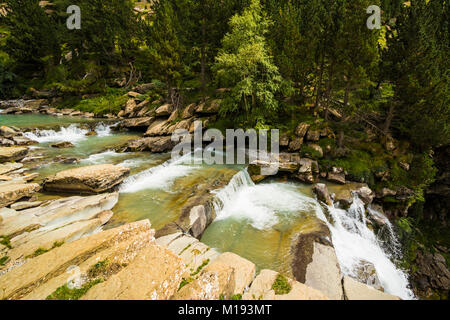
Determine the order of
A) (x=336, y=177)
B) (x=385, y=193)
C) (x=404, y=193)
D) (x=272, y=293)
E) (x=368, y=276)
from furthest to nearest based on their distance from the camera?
(x=404, y=193) < (x=385, y=193) < (x=336, y=177) < (x=368, y=276) < (x=272, y=293)

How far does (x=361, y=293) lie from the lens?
5.30 m

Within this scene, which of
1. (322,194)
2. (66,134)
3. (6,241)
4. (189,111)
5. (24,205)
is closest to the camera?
(6,241)

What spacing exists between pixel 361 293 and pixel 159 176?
39.0 feet

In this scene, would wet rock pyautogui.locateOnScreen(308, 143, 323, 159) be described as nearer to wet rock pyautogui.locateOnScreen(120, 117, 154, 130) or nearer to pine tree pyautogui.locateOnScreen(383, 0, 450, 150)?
→ pine tree pyautogui.locateOnScreen(383, 0, 450, 150)

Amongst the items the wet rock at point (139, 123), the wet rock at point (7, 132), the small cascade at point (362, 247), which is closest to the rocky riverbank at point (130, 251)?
the small cascade at point (362, 247)

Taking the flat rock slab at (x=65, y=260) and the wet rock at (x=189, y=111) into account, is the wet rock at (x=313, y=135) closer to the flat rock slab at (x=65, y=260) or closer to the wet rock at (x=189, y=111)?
the wet rock at (x=189, y=111)

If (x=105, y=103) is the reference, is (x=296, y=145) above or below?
below

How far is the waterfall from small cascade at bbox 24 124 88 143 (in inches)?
513

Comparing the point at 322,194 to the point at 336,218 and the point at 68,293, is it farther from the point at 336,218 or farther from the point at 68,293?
the point at 68,293

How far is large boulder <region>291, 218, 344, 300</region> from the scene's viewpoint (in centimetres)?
574

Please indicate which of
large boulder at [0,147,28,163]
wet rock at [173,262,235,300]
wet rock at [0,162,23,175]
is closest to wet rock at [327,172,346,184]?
wet rock at [173,262,235,300]

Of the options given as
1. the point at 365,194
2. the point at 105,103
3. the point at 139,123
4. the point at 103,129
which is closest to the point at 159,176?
the point at 139,123

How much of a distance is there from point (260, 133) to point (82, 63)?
45948 millimetres
